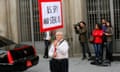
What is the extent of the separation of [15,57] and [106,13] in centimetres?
566

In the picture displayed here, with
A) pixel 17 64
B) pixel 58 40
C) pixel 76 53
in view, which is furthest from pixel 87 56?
pixel 58 40

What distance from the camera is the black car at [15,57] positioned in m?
10.7

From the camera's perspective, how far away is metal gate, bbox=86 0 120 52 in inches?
586

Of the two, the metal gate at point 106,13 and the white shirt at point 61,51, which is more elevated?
the metal gate at point 106,13

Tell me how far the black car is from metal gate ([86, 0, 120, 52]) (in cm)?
443

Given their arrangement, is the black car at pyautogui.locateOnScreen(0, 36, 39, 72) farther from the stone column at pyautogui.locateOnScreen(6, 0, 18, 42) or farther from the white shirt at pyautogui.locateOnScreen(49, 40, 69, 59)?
the stone column at pyautogui.locateOnScreen(6, 0, 18, 42)

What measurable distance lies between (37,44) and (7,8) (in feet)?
7.18

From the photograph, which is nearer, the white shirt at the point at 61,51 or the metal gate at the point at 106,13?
the white shirt at the point at 61,51

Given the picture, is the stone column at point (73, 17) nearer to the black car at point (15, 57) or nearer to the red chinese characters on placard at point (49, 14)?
the black car at point (15, 57)

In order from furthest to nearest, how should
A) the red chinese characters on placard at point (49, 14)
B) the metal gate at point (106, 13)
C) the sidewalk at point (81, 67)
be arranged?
1. the metal gate at point (106, 13)
2. the sidewalk at point (81, 67)
3. the red chinese characters on placard at point (49, 14)

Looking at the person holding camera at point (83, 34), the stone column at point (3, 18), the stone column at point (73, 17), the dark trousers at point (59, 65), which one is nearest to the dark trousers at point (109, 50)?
the person holding camera at point (83, 34)

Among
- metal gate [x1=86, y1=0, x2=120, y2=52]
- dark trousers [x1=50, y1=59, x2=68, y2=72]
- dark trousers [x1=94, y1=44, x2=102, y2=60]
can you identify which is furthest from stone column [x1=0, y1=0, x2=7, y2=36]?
dark trousers [x1=50, y1=59, x2=68, y2=72]

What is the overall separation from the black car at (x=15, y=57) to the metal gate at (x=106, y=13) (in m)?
4.43

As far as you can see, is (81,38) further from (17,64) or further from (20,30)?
(17,64)
